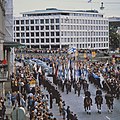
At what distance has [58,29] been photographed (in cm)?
13762

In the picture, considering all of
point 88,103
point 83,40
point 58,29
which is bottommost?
point 88,103

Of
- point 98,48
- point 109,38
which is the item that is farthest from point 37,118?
point 109,38

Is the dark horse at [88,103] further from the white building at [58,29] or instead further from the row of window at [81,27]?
the row of window at [81,27]

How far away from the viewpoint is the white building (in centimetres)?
13788

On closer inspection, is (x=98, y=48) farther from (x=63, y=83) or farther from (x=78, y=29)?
(x=63, y=83)

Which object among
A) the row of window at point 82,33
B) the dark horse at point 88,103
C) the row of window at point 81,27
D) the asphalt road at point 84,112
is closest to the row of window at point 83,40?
the row of window at point 82,33

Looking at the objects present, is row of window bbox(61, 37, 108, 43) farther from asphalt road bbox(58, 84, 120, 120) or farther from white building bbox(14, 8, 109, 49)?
asphalt road bbox(58, 84, 120, 120)

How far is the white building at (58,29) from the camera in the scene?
13788 cm

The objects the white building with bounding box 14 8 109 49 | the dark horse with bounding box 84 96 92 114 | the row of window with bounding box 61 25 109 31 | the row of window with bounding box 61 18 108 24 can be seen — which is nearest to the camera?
the dark horse with bounding box 84 96 92 114

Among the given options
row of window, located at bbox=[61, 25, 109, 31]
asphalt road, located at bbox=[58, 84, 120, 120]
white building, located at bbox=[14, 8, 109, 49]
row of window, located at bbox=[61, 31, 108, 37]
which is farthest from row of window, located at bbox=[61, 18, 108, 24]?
asphalt road, located at bbox=[58, 84, 120, 120]

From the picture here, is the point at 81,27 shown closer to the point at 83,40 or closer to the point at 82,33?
the point at 82,33

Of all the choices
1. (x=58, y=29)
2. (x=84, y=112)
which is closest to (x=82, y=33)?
(x=58, y=29)

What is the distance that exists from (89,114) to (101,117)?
114cm

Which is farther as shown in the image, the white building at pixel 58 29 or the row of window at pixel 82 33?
the row of window at pixel 82 33
